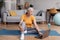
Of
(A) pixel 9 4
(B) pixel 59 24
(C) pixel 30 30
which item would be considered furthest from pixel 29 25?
(A) pixel 9 4

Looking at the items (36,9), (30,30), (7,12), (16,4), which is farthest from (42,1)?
(30,30)

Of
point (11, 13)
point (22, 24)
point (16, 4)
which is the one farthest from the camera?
point (16, 4)

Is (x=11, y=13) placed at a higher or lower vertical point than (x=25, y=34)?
higher

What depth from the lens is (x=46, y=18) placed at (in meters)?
10.3

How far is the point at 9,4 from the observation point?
384 inches

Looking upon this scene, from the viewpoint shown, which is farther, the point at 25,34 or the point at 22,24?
the point at 25,34

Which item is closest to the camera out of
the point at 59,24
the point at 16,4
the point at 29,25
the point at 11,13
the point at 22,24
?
the point at 22,24

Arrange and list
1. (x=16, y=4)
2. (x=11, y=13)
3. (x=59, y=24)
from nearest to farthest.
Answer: (x=59, y=24) < (x=11, y=13) < (x=16, y=4)

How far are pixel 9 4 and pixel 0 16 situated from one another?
0.87 m

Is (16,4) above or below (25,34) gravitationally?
above

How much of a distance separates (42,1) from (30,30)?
4327 millimetres

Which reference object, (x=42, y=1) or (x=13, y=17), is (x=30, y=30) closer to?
(x=13, y=17)

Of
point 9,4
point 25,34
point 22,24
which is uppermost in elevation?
point 9,4

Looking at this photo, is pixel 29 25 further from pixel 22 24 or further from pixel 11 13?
pixel 11 13
